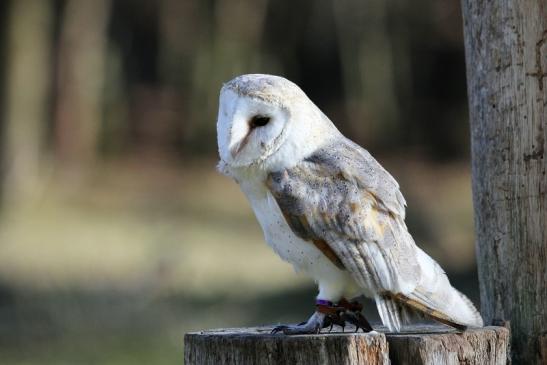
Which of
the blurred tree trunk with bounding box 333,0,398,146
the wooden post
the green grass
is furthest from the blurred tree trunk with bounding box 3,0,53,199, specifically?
the wooden post

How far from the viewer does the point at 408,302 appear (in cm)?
308

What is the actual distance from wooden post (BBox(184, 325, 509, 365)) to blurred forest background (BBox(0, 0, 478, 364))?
208 inches

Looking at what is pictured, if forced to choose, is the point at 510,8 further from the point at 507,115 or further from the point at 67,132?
the point at 67,132

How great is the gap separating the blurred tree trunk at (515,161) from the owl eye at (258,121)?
2.91ft

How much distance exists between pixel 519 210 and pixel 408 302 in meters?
0.62

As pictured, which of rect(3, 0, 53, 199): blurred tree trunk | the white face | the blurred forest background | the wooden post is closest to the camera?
the wooden post

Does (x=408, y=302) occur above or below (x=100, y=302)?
below

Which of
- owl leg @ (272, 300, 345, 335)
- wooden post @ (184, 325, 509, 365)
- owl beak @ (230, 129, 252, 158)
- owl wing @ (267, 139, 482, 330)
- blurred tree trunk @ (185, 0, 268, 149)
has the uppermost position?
blurred tree trunk @ (185, 0, 268, 149)

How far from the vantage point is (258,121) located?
3.06m

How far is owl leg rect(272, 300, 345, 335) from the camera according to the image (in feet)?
10.2

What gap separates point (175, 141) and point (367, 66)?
373 cm

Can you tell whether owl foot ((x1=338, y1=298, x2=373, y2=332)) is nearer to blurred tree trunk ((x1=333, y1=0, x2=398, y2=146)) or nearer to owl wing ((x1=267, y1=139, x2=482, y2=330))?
owl wing ((x1=267, y1=139, x2=482, y2=330))

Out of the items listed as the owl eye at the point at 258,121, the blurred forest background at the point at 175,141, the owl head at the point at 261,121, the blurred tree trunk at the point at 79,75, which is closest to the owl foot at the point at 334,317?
the owl head at the point at 261,121

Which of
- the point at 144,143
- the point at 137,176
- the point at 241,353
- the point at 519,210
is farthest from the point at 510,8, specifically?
the point at 144,143
